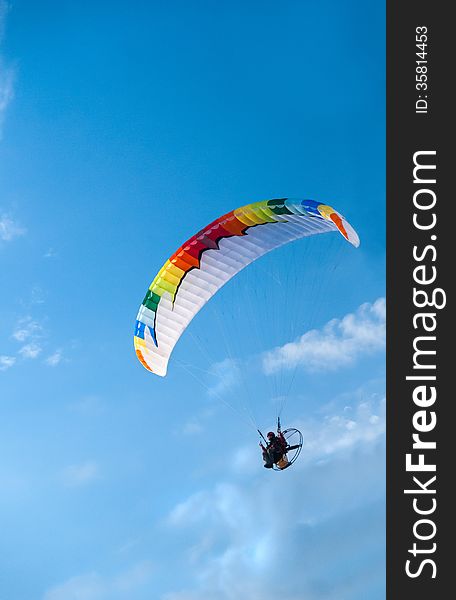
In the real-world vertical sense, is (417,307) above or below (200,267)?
below

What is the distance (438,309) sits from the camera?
1998 centimetres

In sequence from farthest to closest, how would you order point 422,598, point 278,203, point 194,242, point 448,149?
point 194,242, point 278,203, point 448,149, point 422,598

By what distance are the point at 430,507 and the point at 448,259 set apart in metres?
5.33

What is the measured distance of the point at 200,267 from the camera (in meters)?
25.7

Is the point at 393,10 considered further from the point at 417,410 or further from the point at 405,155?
the point at 417,410

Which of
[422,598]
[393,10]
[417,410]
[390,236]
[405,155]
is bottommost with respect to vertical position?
[422,598]

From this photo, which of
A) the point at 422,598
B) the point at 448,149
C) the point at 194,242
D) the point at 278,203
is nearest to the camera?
the point at 422,598

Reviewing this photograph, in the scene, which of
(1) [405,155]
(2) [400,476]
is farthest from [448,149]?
(2) [400,476]

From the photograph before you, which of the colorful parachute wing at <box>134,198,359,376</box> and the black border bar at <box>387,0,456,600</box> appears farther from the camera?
the colorful parachute wing at <box>134,198,359,376</box>

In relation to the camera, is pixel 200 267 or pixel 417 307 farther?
pixel 200 267

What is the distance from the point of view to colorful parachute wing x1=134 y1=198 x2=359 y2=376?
24.9 m

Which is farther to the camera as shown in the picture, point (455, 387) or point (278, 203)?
point (278, 203)

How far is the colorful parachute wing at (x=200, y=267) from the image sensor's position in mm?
24873

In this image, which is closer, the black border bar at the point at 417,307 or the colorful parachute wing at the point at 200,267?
the black border bar at the point at 417,307
